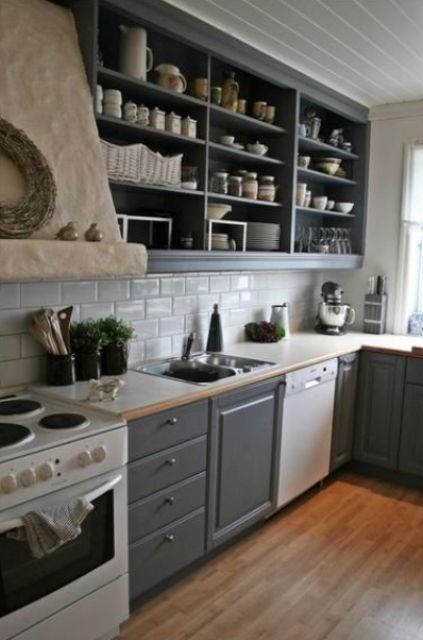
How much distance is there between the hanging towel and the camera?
1674 mm

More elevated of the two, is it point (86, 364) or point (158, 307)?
point (158, 307)

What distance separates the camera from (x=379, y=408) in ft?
12.0

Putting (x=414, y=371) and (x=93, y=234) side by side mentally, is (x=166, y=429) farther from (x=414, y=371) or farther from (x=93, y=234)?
(x=414, y=371)

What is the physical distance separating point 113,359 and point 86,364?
0.53 ft

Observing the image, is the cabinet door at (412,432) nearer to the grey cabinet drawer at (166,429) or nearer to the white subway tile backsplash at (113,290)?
the grey cabinet drawer at (166,429)

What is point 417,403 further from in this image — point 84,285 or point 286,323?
point 84,285

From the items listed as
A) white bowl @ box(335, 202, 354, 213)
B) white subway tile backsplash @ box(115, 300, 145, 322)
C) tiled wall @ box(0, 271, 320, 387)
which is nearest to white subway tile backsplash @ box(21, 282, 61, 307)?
tiled wall @ box(0, 271, 320, 387)

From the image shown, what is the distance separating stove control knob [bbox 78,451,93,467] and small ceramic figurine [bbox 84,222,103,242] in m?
0.77

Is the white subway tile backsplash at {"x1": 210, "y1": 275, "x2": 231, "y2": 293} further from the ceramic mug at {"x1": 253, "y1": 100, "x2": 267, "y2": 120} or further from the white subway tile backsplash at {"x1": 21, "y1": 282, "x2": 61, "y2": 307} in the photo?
the white subway tile backsplash at {"x1": 21, "y1": 282, "x2": 61, "y2": 307}

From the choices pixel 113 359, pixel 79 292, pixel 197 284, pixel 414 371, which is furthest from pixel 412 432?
pixel 79 292

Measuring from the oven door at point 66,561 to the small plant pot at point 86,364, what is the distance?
0.56 m

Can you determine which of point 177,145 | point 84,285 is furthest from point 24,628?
point 177,145

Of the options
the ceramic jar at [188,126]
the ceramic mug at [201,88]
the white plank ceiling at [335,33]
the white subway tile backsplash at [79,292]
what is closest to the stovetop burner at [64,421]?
the white subway tile backsplash at [79,292]

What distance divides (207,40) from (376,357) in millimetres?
2096
